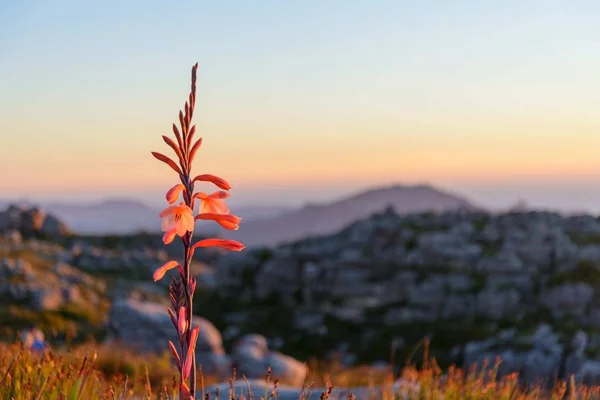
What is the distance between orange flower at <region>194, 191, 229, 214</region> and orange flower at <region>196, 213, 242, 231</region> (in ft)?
0.14

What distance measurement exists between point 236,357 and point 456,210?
88.1 meters

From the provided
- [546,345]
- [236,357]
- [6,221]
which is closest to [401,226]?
[546,345]

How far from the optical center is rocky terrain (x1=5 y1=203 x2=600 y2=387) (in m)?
36.8

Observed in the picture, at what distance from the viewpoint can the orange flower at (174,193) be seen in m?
3.19

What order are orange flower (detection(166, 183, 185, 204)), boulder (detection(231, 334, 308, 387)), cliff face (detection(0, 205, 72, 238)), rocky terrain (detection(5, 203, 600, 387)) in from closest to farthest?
orange flower (detection(166, 183, 185, 204))
boulder (detection(231, 334, 308, 387))
rocky terrain (detection(5, 203, 600, 387))
cliff face (detection(0, 205, 72, 238))

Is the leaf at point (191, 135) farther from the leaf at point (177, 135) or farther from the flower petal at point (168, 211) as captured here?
the flower petal at point (168, 211)

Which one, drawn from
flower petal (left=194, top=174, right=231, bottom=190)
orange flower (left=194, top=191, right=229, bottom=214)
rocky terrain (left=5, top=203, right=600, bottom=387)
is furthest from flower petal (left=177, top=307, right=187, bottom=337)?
rocky terrain (left=5, top=203, right=600, bottom=387)

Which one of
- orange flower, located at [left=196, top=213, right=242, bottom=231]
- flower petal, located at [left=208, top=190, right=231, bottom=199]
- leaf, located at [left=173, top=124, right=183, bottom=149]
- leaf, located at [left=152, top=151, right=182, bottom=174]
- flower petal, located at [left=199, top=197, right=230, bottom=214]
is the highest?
leaf, located at [left=173, top=124, right=183, bottom=149]

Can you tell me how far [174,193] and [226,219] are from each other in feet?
1.12

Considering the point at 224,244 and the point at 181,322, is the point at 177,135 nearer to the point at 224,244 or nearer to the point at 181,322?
the point at 224,244

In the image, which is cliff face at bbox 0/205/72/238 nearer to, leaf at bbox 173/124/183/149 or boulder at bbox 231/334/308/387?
boulder at bbox 231/334/308/387

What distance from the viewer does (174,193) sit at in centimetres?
323

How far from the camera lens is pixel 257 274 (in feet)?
283

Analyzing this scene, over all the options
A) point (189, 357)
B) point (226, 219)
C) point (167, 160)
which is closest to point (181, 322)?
point (189, 357)
